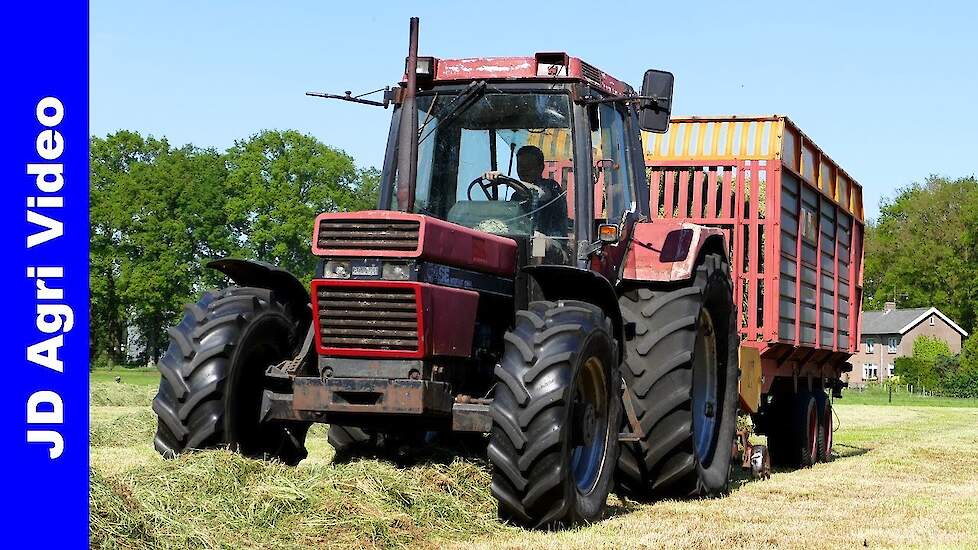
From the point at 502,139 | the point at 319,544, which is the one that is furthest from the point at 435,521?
the point at 502,139

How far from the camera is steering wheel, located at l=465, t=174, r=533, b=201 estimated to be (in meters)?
9.78

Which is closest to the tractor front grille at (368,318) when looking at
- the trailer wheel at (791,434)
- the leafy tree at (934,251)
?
the trailer wheel at (791,434)

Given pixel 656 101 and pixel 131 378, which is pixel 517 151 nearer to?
pixel 656 101

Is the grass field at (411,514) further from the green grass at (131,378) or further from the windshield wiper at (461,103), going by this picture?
the green grass at (131,378)

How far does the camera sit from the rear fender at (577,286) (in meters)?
9.00

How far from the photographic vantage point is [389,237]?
28.8ft

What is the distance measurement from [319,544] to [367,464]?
1366mm

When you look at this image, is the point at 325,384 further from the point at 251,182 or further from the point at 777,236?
the point at 251,182

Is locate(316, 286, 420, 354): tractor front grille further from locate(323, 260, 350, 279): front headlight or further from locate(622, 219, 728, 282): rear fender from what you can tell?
locate(622, 219, 728, 282): rear fender

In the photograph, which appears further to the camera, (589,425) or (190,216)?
(190,216)

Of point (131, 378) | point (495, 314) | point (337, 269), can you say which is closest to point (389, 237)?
point (337, 269)

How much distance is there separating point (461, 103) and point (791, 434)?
7.11 metres

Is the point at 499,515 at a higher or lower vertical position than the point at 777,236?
lower

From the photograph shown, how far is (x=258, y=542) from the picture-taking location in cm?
752
